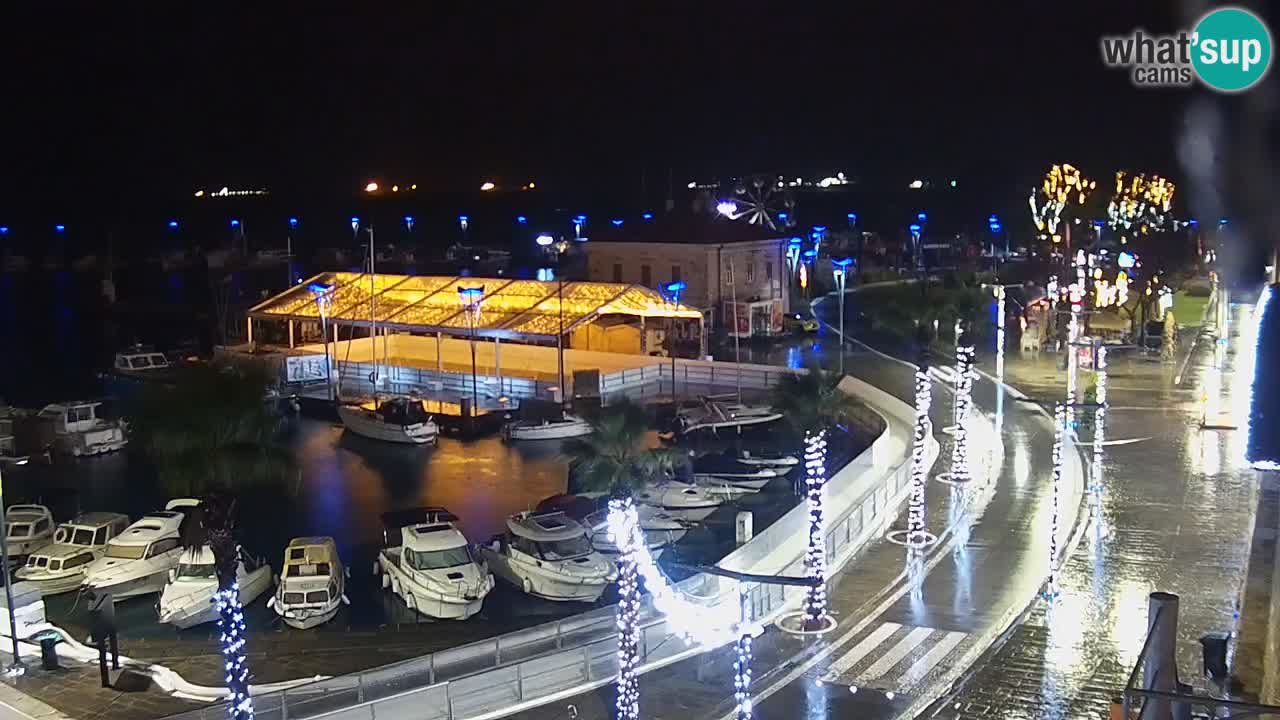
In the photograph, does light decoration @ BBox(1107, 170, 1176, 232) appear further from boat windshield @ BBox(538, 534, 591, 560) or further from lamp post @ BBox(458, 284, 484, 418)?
boat windshield @ BBox(538, 534, 591, 560)

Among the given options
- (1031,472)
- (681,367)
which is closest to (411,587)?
(1031,472)

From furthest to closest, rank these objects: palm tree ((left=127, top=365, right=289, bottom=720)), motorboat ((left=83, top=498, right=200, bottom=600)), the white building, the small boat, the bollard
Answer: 1. the white building
2. the small boat
3. motorboat ((left=83, top=498, right=200, bottom=600))
4. palm tree ((left=127, top=365, right=289, bottom=720))
5. the bollard

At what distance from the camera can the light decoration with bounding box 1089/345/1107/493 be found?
72.0 feet

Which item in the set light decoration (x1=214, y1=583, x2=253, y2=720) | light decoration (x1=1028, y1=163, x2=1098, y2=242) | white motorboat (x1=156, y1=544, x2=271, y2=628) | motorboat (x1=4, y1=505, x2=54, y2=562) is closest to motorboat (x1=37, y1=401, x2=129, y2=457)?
motorboat (x1=4, y1=505, x2=54, y2=562)

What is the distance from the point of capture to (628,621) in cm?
1264

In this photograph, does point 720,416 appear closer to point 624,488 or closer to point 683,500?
point 683,500

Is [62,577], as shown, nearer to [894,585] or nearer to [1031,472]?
[894,585]

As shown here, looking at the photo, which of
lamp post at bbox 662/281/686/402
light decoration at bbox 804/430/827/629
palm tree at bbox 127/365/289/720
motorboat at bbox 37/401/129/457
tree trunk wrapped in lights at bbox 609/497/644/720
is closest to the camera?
tree trunk wrapped in lights at bbox 609/497/644/720

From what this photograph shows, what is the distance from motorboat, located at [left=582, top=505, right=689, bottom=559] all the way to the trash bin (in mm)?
8846

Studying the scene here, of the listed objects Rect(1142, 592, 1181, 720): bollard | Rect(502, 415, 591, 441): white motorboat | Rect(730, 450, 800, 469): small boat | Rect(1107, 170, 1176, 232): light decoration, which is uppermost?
Rect(1107, 170, 1176, 232): light decoration

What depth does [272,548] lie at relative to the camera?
73.0 ft

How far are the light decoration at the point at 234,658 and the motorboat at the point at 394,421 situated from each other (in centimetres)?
1922

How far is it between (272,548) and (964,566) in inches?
499

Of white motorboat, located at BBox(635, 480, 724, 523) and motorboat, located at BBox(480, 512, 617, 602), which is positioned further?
white motorboat, located at BBox(635, 480, 724, 523)
